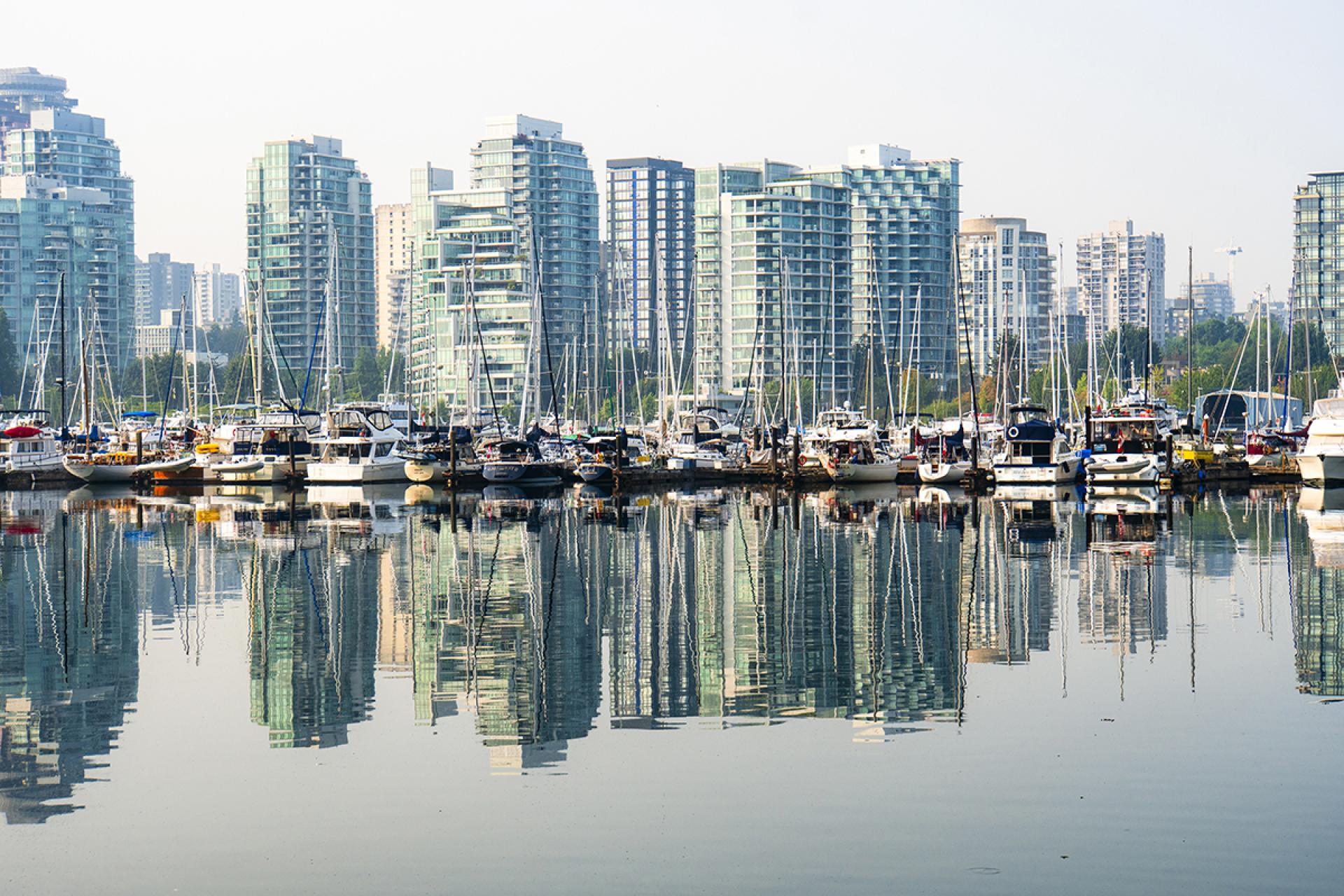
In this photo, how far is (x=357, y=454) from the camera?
7769 cm

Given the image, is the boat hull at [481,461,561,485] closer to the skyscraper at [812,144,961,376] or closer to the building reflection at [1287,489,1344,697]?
the building reflection at [1287,489,1344,697]

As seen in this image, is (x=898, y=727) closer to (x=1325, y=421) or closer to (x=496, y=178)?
(x=1325, y=421)

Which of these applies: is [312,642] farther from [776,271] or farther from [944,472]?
[776,271]

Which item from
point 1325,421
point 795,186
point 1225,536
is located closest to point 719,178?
point 795,186

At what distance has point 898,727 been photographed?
57.7 feet

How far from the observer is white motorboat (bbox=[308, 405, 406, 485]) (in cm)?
7681

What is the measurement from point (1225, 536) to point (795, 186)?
5314 inches

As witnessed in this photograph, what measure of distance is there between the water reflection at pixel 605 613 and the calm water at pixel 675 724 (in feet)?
0.33

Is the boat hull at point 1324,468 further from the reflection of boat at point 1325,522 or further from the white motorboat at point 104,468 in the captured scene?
the white motorboat at point 104,468

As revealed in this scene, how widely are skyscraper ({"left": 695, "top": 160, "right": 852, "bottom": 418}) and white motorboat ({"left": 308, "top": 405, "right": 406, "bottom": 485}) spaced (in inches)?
3527

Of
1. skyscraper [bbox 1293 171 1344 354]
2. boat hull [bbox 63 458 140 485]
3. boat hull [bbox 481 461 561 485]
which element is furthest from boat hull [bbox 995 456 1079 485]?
skyscraper [bbox 1293 171 1344 354]

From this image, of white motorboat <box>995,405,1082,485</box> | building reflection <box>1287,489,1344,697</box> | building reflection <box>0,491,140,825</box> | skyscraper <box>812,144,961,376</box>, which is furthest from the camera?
skyscraper <box>812,144,961,376</box>

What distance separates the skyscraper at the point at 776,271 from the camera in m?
173

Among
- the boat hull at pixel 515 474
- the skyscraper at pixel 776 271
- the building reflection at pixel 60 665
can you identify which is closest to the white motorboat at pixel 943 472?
the boat hull at pixel 515 474
